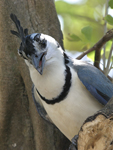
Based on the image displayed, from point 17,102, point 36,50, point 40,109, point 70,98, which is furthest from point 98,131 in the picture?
point 17,102

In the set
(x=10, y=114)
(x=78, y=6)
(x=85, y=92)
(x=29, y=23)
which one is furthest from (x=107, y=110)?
(x=78, y=6)

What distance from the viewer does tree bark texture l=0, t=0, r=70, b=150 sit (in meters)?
2.44

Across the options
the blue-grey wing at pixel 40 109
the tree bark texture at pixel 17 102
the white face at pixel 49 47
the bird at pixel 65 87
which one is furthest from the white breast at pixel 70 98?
the tree bark texture at pixel 17 102

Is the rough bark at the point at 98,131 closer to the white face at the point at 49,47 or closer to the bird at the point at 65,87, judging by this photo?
the bird at the point at 65,87

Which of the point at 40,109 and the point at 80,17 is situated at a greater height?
the point at 80,17

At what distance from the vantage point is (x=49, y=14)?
267cm

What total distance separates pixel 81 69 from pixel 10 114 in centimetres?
84

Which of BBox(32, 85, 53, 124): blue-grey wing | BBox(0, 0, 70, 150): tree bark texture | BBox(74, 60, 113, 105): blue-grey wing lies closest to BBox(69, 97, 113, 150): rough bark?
BBox(74, 60, 113, 105): blue-grey wing

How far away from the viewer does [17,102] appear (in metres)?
2.49

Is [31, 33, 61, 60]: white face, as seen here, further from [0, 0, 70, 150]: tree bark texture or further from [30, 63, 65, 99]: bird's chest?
[0, 0, 70, 150]: tree bark texture

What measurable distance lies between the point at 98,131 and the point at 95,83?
610mm

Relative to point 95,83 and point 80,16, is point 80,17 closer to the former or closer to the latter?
point 80,16

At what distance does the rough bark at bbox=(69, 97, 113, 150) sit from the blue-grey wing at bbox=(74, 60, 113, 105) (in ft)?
1.66

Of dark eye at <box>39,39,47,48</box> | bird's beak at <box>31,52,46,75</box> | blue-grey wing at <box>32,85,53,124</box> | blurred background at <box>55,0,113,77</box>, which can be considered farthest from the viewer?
blurred background at <box>55,0,113,77</box>
